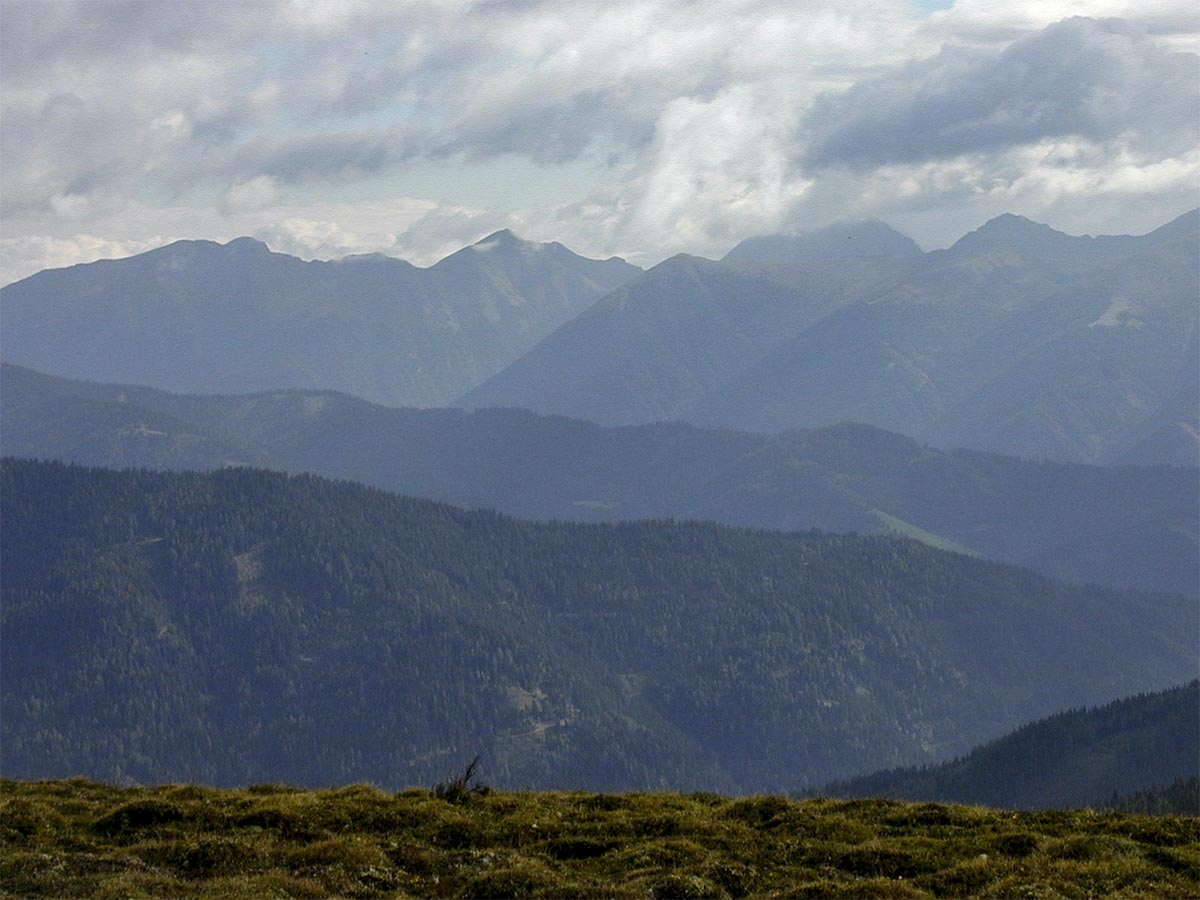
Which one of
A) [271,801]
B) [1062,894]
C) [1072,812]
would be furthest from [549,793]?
[1062,894]

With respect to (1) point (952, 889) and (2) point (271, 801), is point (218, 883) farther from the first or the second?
(1) point (952, 889)

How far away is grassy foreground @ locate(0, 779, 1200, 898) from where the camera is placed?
127 ft

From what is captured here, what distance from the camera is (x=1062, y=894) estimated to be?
1431 inches

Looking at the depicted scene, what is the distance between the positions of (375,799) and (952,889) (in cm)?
2370

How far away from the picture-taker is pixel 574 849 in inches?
1752

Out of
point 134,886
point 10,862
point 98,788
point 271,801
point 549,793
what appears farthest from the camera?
point 98,788

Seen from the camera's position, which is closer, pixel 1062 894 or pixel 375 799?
pixel 1062 894

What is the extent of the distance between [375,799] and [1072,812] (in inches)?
1072

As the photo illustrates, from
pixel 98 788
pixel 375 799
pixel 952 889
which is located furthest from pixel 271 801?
pixel 952 889

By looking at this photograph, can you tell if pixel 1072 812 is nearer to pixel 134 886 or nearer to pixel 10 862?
pixel 134 886

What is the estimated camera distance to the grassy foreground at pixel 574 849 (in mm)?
38781

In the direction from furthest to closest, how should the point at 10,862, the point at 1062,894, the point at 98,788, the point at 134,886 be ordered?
1. the point at 98,788
2. the point at 10,862
3. the point at 134,886
4. the point at 1062,894

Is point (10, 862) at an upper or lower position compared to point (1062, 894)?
upper

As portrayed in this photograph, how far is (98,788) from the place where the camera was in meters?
60.9
